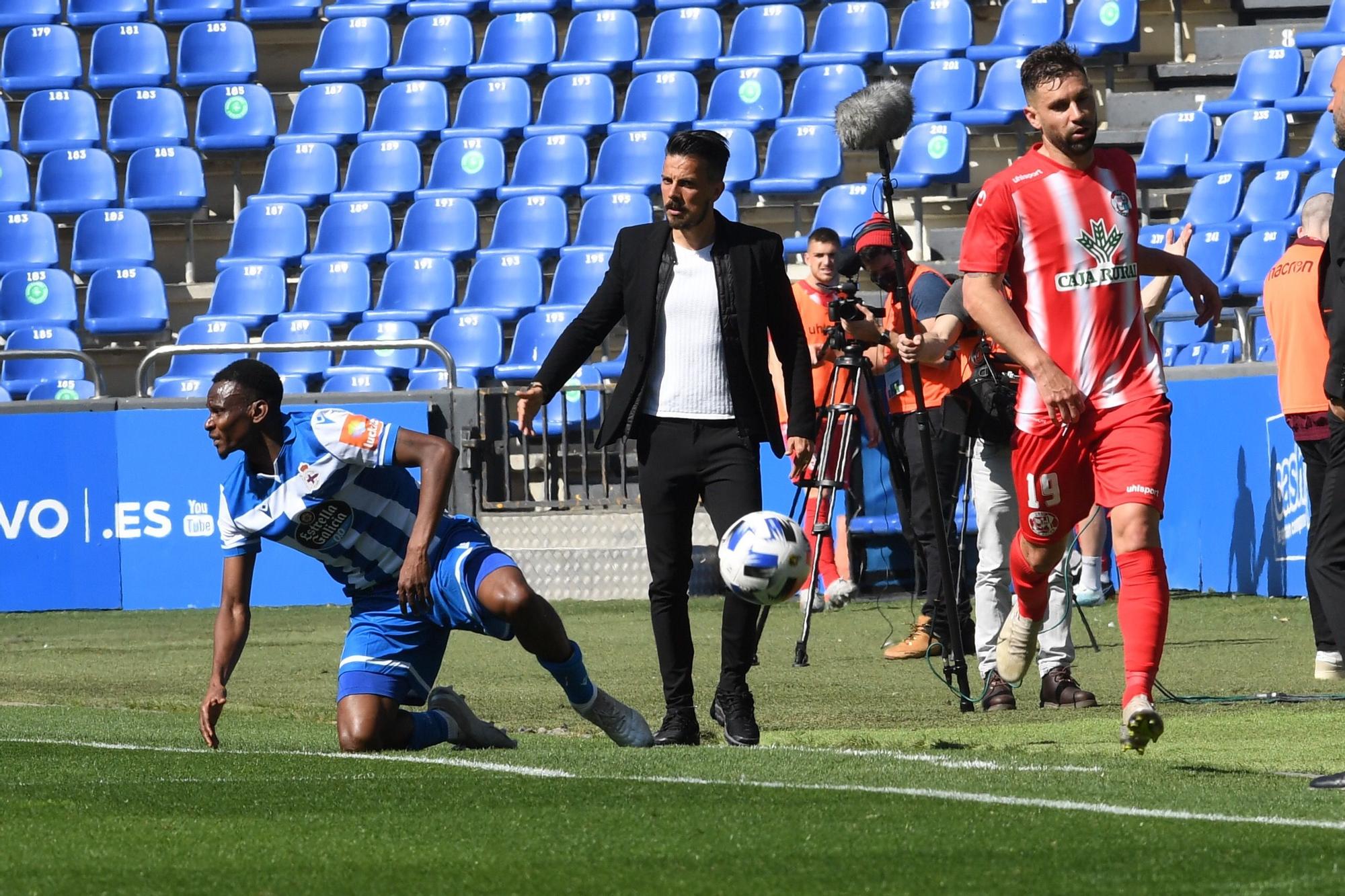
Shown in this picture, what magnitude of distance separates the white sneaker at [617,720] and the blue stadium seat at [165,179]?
13.8 m

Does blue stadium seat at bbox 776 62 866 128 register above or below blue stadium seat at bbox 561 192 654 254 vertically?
above

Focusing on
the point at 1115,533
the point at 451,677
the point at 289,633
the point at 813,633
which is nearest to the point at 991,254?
the point at 1115,533

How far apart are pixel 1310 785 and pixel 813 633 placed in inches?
255

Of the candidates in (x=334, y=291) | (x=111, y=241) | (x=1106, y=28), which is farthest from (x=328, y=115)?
(x=1106, y=28)

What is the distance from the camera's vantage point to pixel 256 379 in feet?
21.0

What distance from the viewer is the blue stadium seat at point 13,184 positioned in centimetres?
1969

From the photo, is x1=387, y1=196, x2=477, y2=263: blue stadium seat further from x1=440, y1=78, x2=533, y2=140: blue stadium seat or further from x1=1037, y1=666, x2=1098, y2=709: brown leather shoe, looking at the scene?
x1=1037, y1=666, x2=1098, y2=709: brown leather shoe

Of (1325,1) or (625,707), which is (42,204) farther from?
(625,707)

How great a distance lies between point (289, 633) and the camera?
41.3ft

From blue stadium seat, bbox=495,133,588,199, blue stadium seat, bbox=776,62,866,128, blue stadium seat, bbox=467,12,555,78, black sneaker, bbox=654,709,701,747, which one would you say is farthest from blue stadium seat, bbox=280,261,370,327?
black sneaker, bbox=654,709,701,747

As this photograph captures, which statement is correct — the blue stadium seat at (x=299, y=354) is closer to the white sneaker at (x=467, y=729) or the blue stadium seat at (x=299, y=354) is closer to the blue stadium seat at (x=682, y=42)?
the blue stadium seat at (x=682, y=42)

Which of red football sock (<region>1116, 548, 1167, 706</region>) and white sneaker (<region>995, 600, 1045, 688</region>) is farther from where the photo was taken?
white sneaker (<region>995, 600, 1045, 688</region>)

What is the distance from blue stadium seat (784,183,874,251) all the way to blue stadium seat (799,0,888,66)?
209 cm

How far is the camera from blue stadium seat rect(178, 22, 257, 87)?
2044 cm
